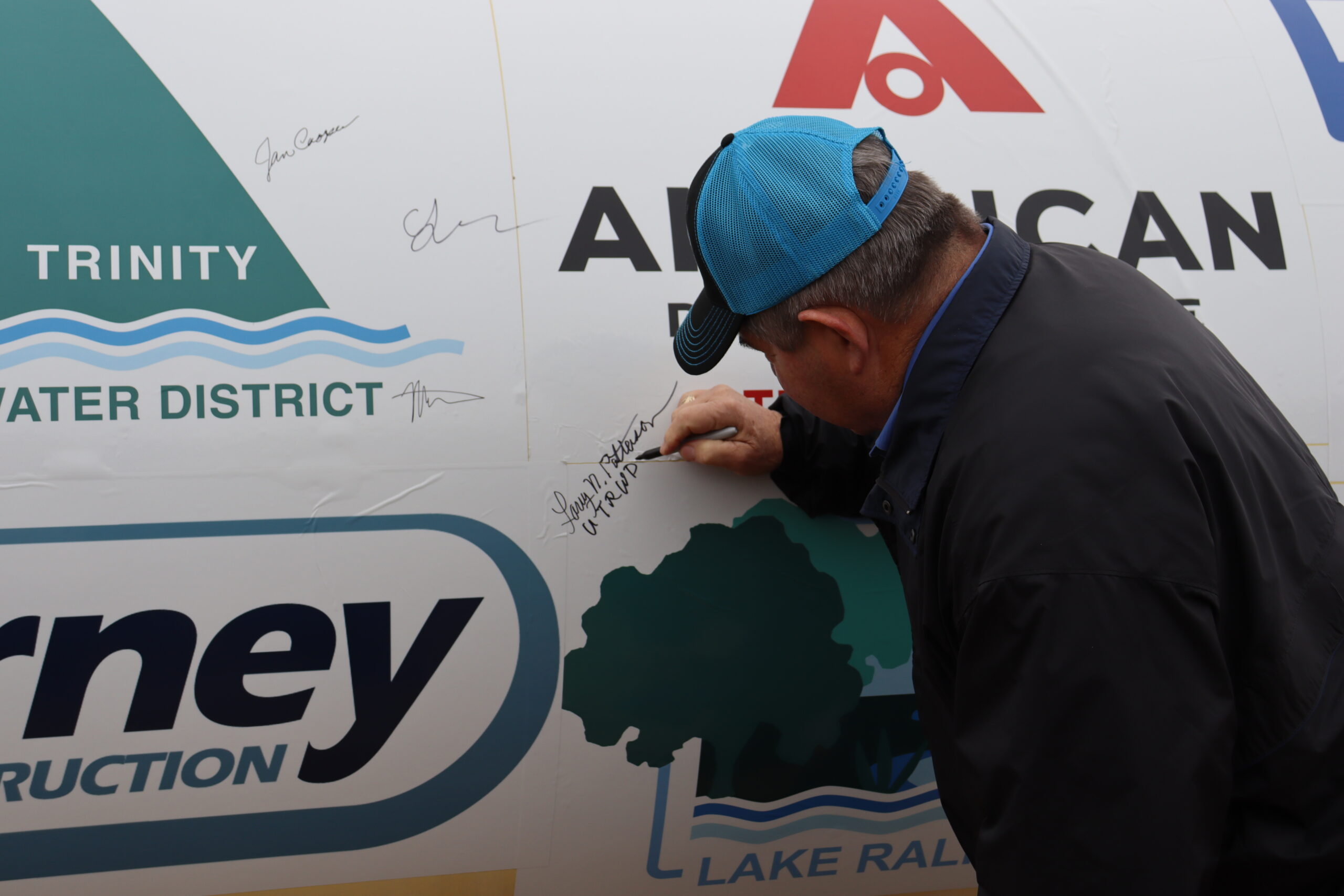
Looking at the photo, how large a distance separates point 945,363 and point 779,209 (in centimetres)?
30

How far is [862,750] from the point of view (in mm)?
1774

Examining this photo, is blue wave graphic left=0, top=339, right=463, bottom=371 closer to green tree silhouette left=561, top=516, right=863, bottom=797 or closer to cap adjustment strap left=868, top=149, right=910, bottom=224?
green tree silhouette left=561, top=516, right=863, bottom=797

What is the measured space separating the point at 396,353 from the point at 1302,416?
1782mm

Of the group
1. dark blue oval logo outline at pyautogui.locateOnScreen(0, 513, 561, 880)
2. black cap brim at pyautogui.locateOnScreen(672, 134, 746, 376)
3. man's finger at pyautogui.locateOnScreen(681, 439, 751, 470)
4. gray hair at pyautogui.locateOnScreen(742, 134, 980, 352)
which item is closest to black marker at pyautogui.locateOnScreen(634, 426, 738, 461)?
man's finger at pyautogui.locateOnScreen(681, 439, 751, 470)

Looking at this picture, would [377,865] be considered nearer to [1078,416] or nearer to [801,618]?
[801,618]

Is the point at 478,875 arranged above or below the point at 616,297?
below

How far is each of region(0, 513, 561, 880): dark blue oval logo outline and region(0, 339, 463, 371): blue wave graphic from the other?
26cm

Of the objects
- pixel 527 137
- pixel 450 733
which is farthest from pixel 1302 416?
pixel 450 733

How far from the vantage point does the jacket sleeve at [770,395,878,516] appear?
66.1 inches
